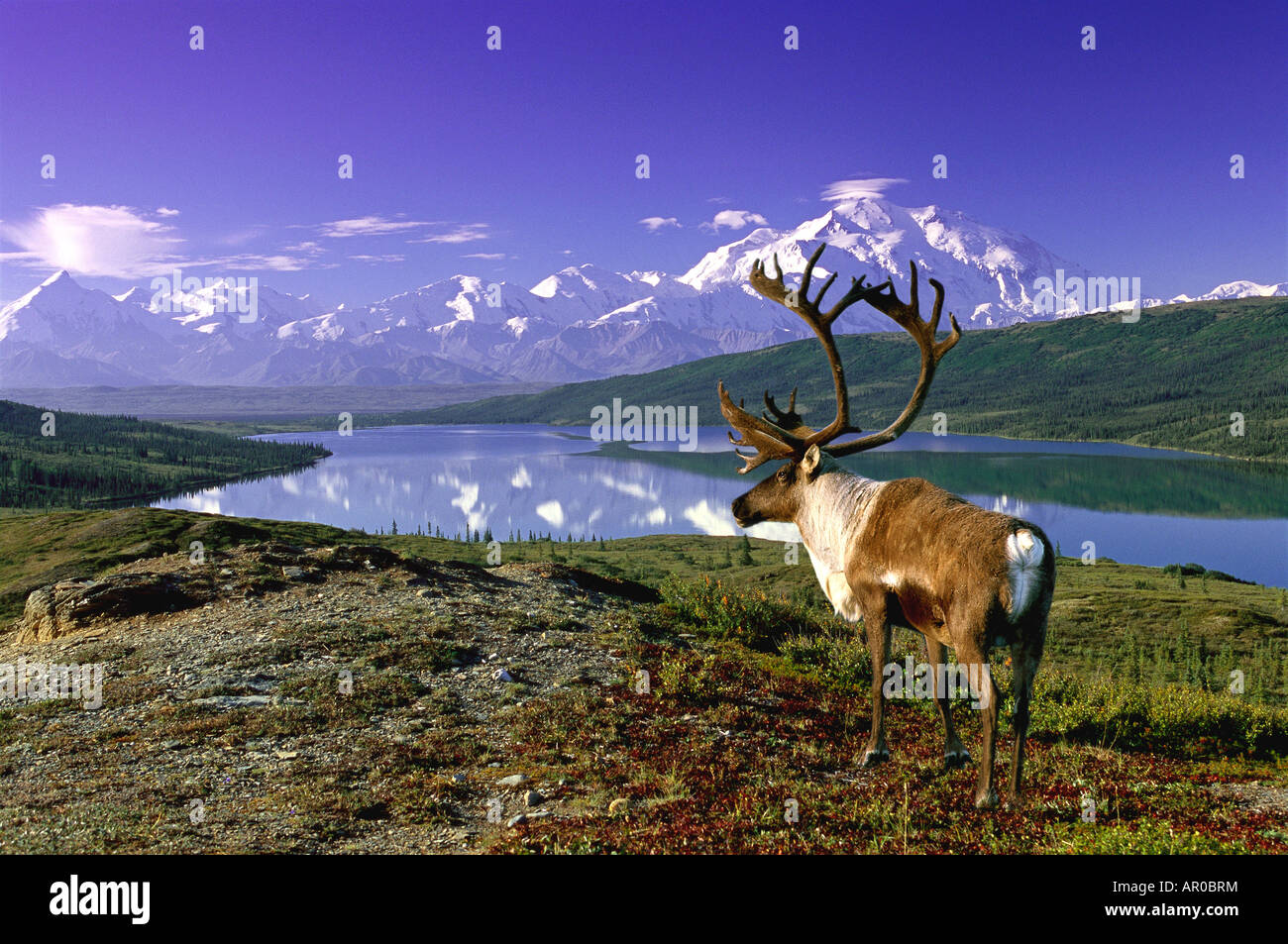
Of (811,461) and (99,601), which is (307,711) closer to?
(811,461)

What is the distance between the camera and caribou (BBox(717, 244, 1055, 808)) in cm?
588

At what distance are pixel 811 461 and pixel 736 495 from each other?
81.0 meters

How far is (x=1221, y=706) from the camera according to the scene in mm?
8930

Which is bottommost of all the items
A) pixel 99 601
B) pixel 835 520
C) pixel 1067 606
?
pixel 1067 606

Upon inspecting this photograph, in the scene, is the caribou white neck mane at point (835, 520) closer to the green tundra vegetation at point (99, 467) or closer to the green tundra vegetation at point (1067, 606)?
the green tundra vegetation at point (1067, 606)

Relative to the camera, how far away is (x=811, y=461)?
8.71m

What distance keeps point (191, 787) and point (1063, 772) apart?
8501 mm

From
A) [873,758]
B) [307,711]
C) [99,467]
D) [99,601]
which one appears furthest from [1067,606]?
[99,467]

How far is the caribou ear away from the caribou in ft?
0.06

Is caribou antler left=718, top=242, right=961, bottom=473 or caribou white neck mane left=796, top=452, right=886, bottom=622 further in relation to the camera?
caribou antler left=718, top=242, right=961, bottom=473

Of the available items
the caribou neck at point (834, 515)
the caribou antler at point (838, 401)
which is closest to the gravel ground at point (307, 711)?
the caribou neck at point (834, 515)

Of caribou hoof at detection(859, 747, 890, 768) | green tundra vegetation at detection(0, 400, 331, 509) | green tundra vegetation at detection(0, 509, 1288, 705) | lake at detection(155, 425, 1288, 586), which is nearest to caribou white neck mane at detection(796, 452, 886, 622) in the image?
caribou hoof at detection(859, 747, 890, 768)

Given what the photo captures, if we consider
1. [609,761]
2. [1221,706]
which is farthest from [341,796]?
[1221,706]

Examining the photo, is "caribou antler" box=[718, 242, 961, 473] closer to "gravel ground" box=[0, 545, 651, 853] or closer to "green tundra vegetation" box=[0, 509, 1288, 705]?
"gravel ground" box=[0, 545, 651, 853]
